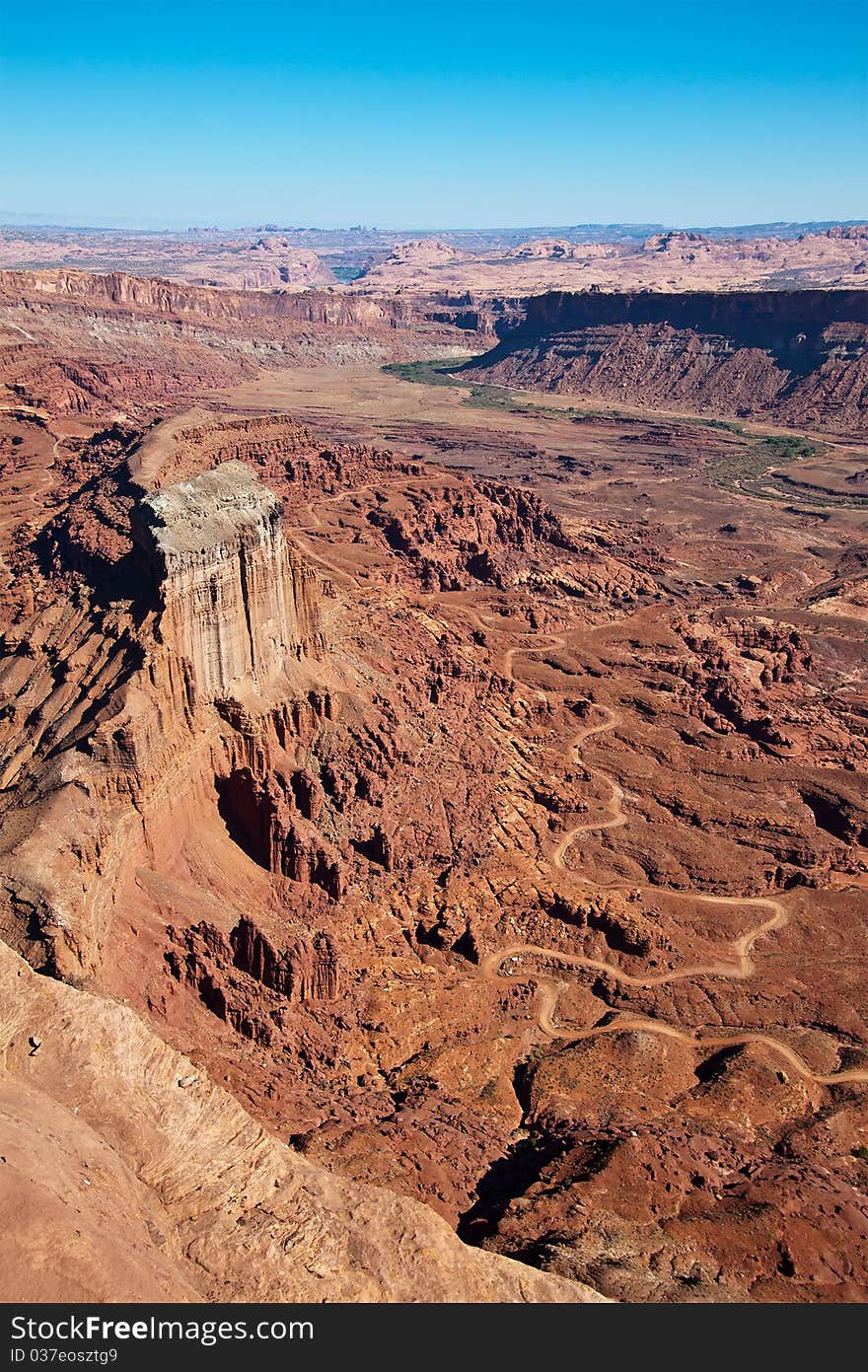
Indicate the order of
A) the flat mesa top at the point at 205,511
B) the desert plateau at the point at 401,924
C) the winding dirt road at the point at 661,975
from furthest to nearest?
the flat mesa top at the point at 205,511 → the winding dirt road at the point at 661,975 → the desert plateau at the point at 401,924

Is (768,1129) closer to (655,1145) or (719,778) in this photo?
(655,1145)

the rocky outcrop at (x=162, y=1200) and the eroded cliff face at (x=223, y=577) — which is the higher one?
the eroded cliff face at (x=223, y=577)

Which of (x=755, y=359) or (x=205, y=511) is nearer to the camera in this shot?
(x=205, y=511)

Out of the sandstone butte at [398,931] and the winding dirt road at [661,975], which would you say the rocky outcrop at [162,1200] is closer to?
the sandstone butte at [398,931]

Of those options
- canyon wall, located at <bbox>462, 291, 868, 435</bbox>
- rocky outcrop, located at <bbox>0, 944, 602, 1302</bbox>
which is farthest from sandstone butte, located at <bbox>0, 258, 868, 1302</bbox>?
canyon wall, located at <bbox>462, 291, 868, 435</bbox>

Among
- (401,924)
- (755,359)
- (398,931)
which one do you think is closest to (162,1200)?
(398,931)

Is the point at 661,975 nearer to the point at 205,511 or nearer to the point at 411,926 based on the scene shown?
the point at 411,926

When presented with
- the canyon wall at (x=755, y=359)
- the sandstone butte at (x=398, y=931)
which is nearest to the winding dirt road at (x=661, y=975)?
the sandstone butte at (x=398, y=931)
